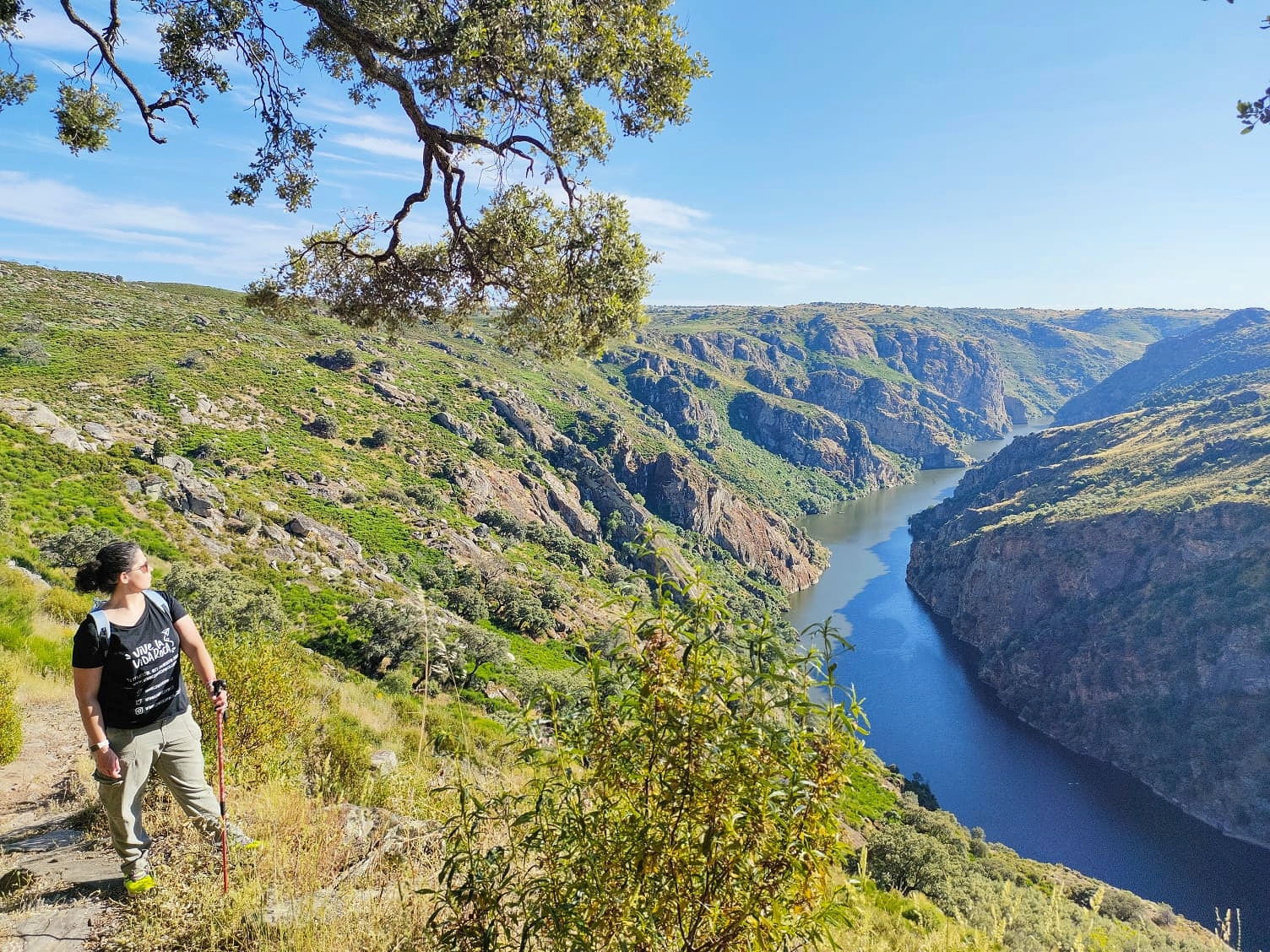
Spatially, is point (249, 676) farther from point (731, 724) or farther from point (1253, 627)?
point (1253, 627)

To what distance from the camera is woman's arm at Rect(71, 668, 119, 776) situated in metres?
3.38

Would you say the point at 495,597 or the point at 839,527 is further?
the point at 839,527

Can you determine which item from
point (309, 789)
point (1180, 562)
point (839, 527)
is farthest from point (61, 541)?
point (839, 527)

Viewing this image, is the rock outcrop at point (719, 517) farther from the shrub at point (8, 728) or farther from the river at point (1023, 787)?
the shrub at point (8, 728)

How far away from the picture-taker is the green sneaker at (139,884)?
338 cm

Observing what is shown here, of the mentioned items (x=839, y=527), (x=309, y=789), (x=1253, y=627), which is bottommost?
(x=839, y=527)

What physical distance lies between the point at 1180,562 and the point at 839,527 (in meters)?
80.9

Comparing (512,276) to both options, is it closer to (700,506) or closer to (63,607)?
(63,607)

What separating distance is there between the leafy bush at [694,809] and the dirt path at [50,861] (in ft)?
8.79

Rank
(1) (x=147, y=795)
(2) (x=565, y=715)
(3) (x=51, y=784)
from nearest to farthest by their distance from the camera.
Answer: (2) (x=565, y=715), (1) (x=147, y=795), (3) (x=51, y=784)

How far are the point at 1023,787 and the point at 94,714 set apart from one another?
69.3m

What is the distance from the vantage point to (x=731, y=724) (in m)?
1.97

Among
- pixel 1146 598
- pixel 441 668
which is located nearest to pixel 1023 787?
pixel 1146 598

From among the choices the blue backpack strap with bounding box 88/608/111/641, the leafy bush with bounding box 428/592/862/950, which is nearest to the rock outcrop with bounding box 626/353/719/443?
the blue backpack strap with bounding box 88/608/111/641
